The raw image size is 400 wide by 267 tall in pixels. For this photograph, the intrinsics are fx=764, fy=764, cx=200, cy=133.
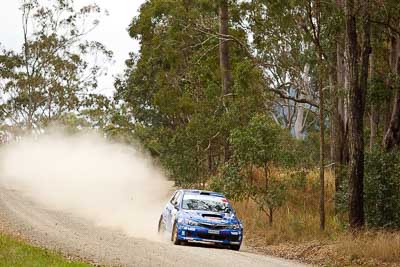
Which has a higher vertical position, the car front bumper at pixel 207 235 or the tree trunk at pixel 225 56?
the tree trunk at pixel 225 56

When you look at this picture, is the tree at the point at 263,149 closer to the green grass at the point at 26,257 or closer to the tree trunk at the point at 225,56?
the tree trunk at the point at 225,56

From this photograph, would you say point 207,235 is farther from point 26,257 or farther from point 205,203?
point 26,257

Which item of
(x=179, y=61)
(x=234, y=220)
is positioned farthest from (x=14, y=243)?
(x=179, y=61)

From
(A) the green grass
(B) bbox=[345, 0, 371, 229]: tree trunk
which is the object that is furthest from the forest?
(A) the green grass

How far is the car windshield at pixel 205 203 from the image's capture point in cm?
2114

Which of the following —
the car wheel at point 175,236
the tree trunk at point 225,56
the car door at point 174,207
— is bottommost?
the car wheel at point 175,236

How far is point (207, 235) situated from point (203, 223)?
13.2 inches

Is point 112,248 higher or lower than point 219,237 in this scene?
higher

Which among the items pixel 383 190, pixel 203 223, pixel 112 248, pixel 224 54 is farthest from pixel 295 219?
pixel 224 54

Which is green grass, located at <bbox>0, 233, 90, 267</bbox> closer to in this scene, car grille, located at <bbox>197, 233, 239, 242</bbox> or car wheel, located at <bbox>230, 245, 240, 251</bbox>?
car grille, located at <bbox>197, 233, 239, 242</bbox>

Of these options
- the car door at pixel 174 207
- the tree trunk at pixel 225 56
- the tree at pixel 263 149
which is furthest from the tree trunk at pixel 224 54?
the car door at pixel 174 207

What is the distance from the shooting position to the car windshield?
21.1 meters

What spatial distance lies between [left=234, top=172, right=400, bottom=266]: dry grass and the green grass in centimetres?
709

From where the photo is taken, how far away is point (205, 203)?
70.3ft
